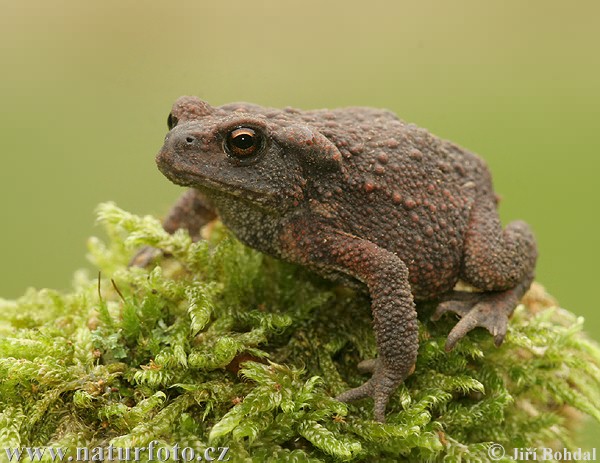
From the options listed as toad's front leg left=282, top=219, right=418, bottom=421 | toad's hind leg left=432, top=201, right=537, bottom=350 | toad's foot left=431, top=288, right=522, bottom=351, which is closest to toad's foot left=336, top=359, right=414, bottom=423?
toad's front leg left=282, top=219, right=418, bottom=421

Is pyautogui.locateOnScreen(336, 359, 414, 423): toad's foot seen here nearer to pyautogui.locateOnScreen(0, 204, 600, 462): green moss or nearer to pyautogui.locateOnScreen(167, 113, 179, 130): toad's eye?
pyautogui.locateOnScreen(0, 204, 600, 462): green moss

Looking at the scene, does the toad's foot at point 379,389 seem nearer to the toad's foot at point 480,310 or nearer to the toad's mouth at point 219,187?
the toad's foot at point 480,310

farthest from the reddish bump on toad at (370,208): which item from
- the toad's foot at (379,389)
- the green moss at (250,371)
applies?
the green moss at (250,371)

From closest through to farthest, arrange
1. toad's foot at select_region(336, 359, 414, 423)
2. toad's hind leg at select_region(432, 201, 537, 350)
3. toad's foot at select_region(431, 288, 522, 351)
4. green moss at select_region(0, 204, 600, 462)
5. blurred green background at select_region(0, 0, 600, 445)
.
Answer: green moss at select_region(0, 204, 600, 462), toad's foot at select_region(336, 359, 414, 423), toad's foot at select_region(431, 288, 522, 351), toad's hind leg at select_region(432, 201, 537, 350), blurred green background at select_region(0, 0, 600, 445)

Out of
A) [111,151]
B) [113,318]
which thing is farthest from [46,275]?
[113,318]

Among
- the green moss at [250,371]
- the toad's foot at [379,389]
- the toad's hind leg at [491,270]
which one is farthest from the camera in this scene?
the toad's hind leg at [491,270]

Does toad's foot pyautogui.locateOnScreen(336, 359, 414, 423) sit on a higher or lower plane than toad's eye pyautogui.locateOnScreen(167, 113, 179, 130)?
lower
